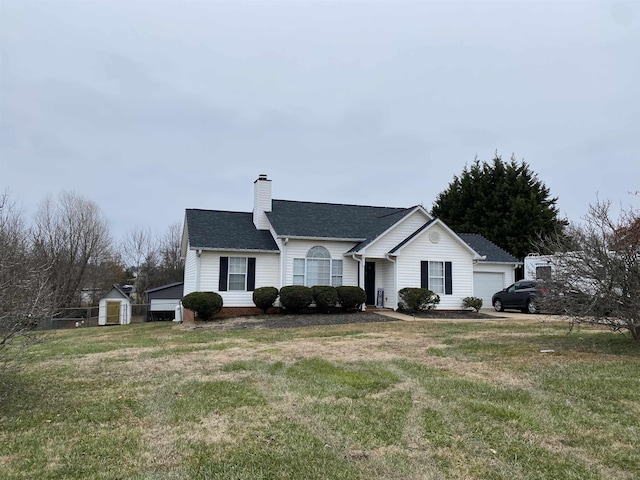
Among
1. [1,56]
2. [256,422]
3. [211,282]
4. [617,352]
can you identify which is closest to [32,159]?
[1,56]

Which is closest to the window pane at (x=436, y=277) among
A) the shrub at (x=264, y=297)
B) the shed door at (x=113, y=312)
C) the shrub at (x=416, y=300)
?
the shrub at (x=416, y=300)

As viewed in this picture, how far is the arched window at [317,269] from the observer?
1998cm

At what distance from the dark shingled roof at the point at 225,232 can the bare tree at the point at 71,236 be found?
16.8 metres

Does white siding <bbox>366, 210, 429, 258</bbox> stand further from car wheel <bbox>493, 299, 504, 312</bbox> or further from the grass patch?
the grass patch

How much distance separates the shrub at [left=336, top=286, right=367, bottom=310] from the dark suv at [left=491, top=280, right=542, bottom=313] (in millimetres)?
7910

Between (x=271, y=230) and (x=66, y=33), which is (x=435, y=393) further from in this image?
(x=271, y=230)

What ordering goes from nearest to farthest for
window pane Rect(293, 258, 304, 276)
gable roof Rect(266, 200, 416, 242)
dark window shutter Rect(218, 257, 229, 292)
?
dark window shutter Rect(218, 257, 229, 292)
window pane Rect(293, 258, 304, 276)
gable roof Rect(266, 200, 416, 242)

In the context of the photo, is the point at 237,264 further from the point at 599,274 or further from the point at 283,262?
the point at 599,274

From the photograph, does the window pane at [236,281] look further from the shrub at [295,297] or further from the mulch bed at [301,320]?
the shrub at [295,297]

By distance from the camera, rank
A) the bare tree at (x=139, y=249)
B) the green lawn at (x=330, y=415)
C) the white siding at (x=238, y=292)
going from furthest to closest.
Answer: the bare tree at (x=139, y=249) → the white siding at (x=238, y=292) → the green lawn at (x=330, y=415)

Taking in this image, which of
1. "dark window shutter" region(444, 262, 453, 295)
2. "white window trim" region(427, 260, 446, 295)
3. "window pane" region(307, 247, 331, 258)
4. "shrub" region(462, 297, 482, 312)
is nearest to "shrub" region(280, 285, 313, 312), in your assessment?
"window pane" region(307, 247, 331, 258)

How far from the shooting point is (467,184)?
3747cm

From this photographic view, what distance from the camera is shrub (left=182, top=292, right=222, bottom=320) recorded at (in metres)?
17.7

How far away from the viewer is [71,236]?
34.0 metres
